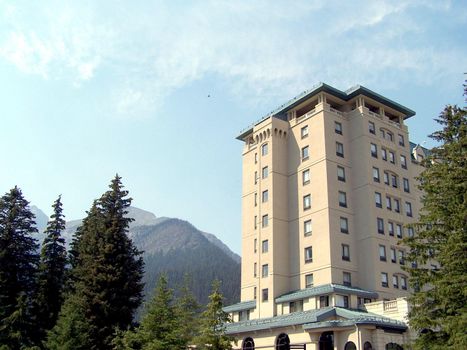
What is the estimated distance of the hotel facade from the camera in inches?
2067

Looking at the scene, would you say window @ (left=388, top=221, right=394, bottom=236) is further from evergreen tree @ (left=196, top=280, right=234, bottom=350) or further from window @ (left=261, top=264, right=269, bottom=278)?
evergreen tree @ (left=196, top=280, right=234, bottom=350)

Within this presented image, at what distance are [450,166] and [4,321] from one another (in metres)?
39.8

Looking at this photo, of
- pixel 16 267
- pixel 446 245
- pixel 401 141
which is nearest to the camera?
pixel 446 245

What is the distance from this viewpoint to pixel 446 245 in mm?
30047

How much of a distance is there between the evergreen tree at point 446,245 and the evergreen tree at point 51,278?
3531 cm

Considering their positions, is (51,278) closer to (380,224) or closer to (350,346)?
(350,346)

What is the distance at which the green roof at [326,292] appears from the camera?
169 feet

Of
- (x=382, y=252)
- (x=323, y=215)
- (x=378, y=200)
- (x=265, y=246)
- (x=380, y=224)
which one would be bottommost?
(x=382, y=252)

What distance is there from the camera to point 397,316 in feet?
156

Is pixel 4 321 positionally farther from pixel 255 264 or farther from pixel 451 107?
pixel 451 107

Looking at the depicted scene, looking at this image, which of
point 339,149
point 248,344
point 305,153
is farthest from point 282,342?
point 339,149

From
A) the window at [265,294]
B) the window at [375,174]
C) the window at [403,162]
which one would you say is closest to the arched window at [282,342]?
the window at [265,294]

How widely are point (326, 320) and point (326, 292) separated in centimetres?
448

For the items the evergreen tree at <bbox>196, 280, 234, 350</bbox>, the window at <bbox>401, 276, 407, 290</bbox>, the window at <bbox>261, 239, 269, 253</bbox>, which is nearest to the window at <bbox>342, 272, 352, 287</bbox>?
the window at <bbox>401, 276, 407, 290</bbox>
